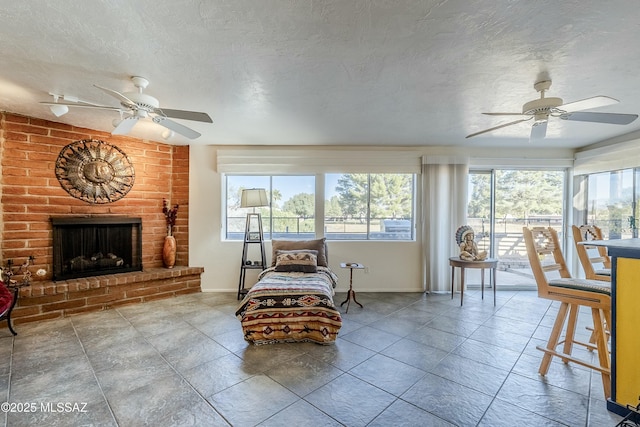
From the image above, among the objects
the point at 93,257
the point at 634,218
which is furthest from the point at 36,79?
the point at 634,218

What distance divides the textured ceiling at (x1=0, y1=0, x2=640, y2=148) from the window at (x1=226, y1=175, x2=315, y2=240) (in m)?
1.57

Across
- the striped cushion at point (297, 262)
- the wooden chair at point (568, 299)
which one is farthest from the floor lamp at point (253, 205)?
the wooden chair at point (568, 299)

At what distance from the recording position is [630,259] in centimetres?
163

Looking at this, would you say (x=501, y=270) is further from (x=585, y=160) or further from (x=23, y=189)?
(x=23, y=189)

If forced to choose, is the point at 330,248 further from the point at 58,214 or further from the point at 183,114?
the point at 58,214

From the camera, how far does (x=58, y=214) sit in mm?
3518

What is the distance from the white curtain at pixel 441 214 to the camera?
446cm

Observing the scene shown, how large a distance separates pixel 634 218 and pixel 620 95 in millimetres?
2101

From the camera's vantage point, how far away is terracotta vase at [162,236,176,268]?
14.0 feet

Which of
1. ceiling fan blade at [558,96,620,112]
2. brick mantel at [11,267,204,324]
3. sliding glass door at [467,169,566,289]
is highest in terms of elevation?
ceiling fan blade at [558,96,620,112]

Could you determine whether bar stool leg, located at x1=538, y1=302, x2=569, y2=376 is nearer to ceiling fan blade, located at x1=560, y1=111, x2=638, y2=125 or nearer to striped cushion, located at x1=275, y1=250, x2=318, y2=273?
ceiling fan blade, located at x1=560, y1=111, x2=638, y2=125

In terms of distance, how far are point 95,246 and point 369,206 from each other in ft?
12.7

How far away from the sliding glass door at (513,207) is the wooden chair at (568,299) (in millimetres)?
2417

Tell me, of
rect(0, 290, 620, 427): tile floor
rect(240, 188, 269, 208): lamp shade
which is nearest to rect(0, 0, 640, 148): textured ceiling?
rect(240, 188, 269, 208): lamp shade
